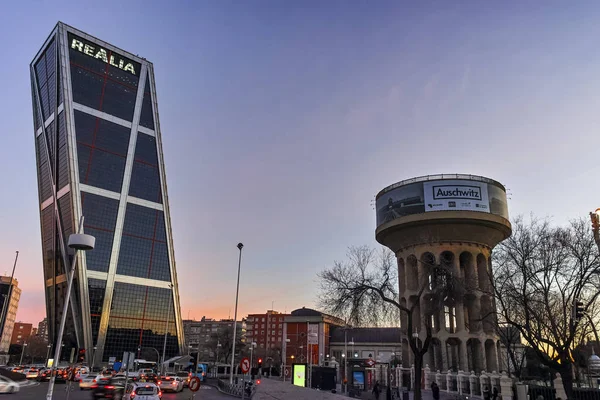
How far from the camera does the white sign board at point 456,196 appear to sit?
47.1 metres

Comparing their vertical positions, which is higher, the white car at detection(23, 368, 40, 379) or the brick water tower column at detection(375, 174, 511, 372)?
the brick water tower column at detection(375, 174, 511, 372)

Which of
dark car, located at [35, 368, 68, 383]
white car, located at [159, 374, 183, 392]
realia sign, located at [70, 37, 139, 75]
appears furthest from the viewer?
realia sign, located at [70, 37, 139, 75]

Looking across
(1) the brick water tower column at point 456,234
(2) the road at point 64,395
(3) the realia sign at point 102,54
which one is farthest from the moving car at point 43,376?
(3) the realia sign at point 102,54

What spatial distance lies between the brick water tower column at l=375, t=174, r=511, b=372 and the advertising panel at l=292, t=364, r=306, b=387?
20.7 meters

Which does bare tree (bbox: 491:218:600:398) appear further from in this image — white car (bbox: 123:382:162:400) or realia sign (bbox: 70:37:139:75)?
realia sign (bbox: 70:37:139:75)

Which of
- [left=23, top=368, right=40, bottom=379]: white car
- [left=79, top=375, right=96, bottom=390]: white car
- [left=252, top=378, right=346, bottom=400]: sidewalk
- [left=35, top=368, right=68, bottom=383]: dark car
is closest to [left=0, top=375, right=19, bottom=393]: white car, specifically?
[left=79, top=375, right=96, bottom=390]: white car

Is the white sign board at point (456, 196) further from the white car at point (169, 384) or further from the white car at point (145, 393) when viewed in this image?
the white car at point (145, 393)

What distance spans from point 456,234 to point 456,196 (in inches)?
159

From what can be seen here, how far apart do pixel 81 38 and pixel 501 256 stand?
100752 mm

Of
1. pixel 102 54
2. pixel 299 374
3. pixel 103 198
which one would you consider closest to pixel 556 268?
pixel 299 374

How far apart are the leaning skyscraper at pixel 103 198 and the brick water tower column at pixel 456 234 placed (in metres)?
55.3

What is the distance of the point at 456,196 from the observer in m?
47.4

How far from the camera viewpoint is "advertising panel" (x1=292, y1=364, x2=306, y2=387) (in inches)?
1142

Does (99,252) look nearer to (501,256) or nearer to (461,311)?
(461,311)
